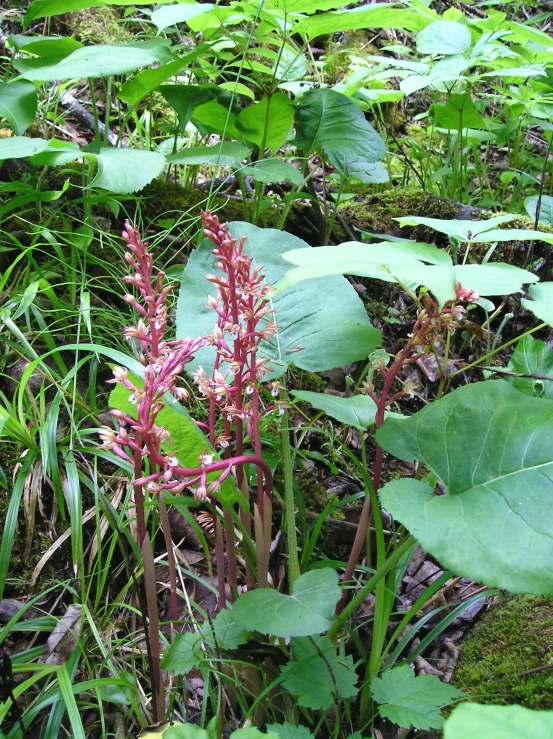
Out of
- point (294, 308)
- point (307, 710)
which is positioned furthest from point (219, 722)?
point (294, 308)

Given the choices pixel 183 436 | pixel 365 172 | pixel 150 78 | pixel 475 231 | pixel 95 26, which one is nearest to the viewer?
pixel 183 436

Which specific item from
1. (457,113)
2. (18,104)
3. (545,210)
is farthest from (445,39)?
(18,104)

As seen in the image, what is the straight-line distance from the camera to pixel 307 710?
1.22 meters

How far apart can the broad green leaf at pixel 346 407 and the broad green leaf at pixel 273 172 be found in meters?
0.95

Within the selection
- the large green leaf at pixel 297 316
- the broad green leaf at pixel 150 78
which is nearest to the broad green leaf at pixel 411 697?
the large green leaf at pixel 297 316

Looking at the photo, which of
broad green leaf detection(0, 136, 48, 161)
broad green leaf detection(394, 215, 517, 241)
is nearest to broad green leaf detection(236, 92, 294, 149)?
broad green leaf detection(0, 136, 48, 161)

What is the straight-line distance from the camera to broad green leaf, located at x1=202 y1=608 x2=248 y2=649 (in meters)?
1.10

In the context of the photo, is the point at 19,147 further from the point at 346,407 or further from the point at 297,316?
the point at 346,407

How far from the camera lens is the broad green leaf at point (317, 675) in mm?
1039

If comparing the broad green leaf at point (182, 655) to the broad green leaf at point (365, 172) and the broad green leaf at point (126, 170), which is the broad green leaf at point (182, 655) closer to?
the broad green leaf at point (126, 170)

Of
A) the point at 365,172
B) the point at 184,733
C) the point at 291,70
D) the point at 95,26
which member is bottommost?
the point at 184,733

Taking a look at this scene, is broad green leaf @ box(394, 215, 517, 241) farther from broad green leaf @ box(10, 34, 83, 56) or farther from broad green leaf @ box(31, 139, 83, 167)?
broad green leaf @ box(10, 34, 83, 56)

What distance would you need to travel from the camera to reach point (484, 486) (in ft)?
3.23

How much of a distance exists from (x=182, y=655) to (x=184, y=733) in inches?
9.5
